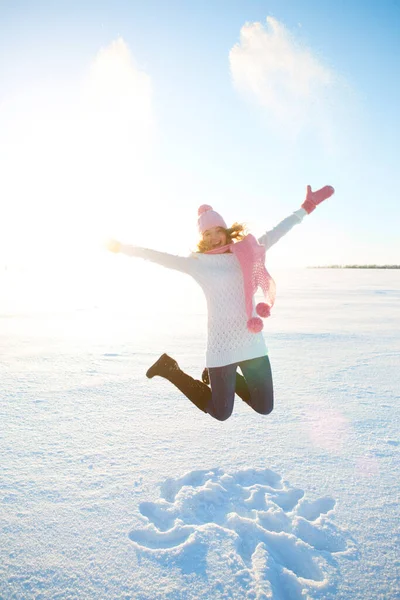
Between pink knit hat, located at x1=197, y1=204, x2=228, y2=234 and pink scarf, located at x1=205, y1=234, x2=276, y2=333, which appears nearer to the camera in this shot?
pink scarf, located at x1=205, y1=234, x2=276, y2=333

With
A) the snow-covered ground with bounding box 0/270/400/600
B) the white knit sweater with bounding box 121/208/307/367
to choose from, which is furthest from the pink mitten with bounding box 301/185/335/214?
the snow-covered ground with bounding box 0/270/400/600

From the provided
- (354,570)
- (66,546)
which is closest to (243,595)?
(354,570)

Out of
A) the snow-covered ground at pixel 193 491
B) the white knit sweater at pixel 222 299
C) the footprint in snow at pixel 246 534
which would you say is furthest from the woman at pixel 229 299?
the footprint in snow at pixel 246 534

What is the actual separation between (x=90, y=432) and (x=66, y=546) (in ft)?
3.56

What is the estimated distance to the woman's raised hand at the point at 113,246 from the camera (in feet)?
7.66

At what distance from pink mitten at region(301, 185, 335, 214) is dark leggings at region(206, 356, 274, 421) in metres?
1.19

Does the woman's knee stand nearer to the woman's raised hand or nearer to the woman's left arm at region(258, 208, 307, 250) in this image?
the woman's left arm at region(258, 208, 307, 250)

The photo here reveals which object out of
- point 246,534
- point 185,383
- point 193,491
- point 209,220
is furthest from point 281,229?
point 246,534

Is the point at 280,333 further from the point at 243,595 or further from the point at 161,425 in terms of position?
the point at 243,595

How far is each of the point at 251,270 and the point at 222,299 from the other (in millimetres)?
268

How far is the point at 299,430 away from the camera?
2.74m

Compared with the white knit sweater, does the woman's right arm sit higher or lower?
higher

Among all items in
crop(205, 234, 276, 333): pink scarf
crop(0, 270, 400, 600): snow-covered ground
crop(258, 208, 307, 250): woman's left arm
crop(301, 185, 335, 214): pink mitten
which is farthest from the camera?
crop(301, 185, 335, 214): pink mitten

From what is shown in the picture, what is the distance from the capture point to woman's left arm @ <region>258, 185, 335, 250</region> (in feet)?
8.51
